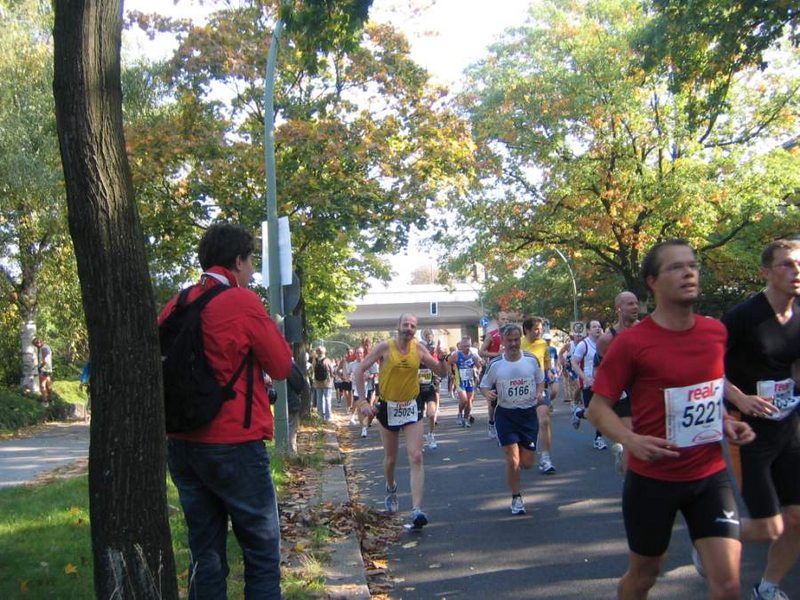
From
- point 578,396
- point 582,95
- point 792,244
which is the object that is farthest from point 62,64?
point 582,95

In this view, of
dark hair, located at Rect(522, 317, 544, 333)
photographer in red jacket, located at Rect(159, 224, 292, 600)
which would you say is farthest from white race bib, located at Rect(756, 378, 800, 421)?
dark hair, located at Rect(522, 317, 544, 333)

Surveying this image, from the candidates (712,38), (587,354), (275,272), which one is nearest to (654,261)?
(275,272)

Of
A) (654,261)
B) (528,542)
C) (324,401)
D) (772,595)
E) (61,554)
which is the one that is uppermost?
(654,261)

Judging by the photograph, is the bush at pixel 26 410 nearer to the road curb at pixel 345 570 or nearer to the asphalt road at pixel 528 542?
the asphalt road at pixel 528 542

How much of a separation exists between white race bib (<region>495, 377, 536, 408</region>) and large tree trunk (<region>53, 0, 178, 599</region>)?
5.32m

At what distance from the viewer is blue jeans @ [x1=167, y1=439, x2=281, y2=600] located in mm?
3973

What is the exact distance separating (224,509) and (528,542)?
3.65 m

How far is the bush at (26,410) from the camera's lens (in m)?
18.4

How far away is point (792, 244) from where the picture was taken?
493 cm

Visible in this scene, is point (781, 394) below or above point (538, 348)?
below

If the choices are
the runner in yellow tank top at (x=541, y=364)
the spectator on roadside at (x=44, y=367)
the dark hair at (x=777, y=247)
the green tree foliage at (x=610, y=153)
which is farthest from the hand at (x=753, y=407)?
the green tree foliage at (x=610, y=153)

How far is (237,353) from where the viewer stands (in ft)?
13.0

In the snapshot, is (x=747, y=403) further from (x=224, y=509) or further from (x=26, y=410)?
(x=26, y=410)

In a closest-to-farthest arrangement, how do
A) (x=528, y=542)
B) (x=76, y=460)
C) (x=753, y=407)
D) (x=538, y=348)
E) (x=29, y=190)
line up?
1. (x=753, y=407)
2. (x=528, y=542)
3. (x=538, y=348)
4. (x=76, y=460)
5. (x=29, y=190)
